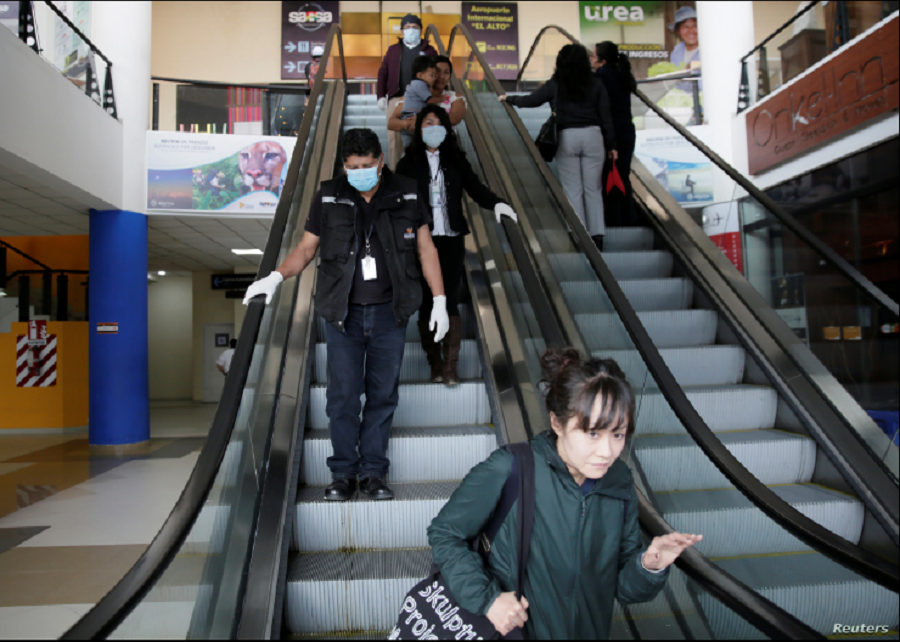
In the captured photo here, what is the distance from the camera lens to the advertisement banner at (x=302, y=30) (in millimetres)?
14750

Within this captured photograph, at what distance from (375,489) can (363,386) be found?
46 centimetres

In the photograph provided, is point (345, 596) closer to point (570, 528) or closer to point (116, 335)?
point (570, 528)

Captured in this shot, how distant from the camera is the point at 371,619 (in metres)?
2.41

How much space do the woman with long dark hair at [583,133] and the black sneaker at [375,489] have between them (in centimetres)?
264

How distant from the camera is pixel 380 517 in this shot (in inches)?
106

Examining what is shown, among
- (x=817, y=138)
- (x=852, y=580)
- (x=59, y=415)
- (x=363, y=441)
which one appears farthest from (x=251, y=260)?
(x=852, y=580)

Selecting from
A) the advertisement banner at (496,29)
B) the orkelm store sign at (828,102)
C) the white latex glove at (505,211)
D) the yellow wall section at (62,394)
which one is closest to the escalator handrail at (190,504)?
the white latex glove at (505,211)

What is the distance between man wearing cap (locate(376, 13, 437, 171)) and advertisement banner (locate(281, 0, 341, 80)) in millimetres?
9673

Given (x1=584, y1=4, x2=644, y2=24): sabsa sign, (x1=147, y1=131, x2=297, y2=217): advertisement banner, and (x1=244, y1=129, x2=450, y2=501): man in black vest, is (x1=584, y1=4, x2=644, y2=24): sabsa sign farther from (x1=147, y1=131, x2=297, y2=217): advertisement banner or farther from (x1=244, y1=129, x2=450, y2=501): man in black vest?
(x1=244, y1=129, x2=450, y2=501): man in black vest

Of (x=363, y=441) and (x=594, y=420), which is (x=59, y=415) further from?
(x=594, y=420)

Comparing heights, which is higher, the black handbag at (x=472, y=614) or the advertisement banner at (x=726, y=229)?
the advertisement banner at (x=726, y=229)

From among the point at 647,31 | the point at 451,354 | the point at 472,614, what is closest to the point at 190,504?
the point at 472,614

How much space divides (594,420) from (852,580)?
1.48 meters

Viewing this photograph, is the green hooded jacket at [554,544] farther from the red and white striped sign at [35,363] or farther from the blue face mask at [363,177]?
the red and white striped sign at [35,363]
